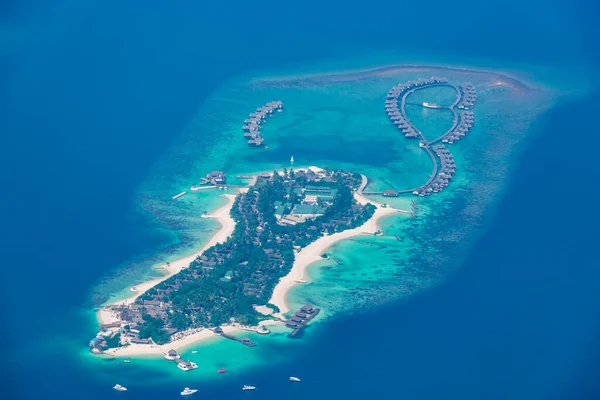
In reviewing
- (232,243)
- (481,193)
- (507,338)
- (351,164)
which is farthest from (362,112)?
(507,338)

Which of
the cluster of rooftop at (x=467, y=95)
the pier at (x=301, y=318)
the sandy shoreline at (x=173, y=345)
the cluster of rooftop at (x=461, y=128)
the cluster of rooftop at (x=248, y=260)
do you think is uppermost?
the cluster of rooftop at (x=467, y=95)

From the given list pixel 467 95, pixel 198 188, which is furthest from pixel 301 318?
pixel 467 95

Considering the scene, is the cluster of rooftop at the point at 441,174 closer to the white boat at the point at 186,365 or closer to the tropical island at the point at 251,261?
the tropical island at the point at 251,261

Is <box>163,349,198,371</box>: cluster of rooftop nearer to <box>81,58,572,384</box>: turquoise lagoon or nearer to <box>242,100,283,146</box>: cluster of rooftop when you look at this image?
<box>81,58,572,384</box>: turquoise lagoon

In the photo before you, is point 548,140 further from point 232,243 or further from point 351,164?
point 232,243

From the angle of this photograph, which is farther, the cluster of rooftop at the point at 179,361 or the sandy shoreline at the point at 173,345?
the sandy shoreline at the point at 173,345

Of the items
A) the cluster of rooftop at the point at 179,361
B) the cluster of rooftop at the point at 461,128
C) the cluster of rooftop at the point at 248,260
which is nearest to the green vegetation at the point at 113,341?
the cluster of rooftop at the point at 248,260
